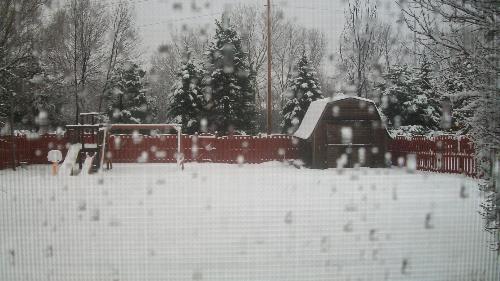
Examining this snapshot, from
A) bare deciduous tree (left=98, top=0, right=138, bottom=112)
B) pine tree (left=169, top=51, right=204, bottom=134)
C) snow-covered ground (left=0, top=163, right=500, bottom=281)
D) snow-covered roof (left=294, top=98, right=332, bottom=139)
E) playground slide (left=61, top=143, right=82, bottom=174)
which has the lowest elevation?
snow-covered ground (left=0, top=163, right=500, bottom=281)

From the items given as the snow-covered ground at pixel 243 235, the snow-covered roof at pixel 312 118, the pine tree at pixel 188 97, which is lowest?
the snow-covered ground at pixel 243 235

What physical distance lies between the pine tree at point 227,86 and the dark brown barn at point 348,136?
13538 millimetres

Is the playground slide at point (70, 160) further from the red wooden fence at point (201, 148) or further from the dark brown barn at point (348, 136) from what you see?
the dark brown barn at point (348, 136)

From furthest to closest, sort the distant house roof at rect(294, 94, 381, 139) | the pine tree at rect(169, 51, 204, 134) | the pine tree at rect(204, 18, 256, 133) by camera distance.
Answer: the pine tree at rect(169, 51, 204, 134)
the pine tree at rect(204, 18, 256, 133)
the distant house roof at rect(294, 94, 381, 139)

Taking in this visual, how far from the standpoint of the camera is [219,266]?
494 cm

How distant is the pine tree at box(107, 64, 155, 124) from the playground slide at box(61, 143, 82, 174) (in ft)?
56.5

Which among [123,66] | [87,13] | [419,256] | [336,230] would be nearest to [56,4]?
[87,13]

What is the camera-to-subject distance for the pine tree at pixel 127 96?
32906mm

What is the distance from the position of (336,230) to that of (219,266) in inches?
84.2

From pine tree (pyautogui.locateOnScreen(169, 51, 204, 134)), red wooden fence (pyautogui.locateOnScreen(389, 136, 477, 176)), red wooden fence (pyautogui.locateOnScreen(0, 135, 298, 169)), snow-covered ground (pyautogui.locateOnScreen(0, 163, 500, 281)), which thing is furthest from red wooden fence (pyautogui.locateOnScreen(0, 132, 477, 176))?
pine tree (pyautogui.locateOnScreen(169, 51, 204, 134))

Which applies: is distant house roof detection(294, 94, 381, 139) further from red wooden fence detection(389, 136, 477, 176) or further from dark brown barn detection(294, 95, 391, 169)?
red wooden fence detection(389, 136, 477, 176)

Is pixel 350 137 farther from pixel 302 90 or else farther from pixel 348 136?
pixel 302 90

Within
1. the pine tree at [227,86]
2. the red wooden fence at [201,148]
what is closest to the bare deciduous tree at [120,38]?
the pine tree at [227,86]

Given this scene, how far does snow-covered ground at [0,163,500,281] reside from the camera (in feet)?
15.9
